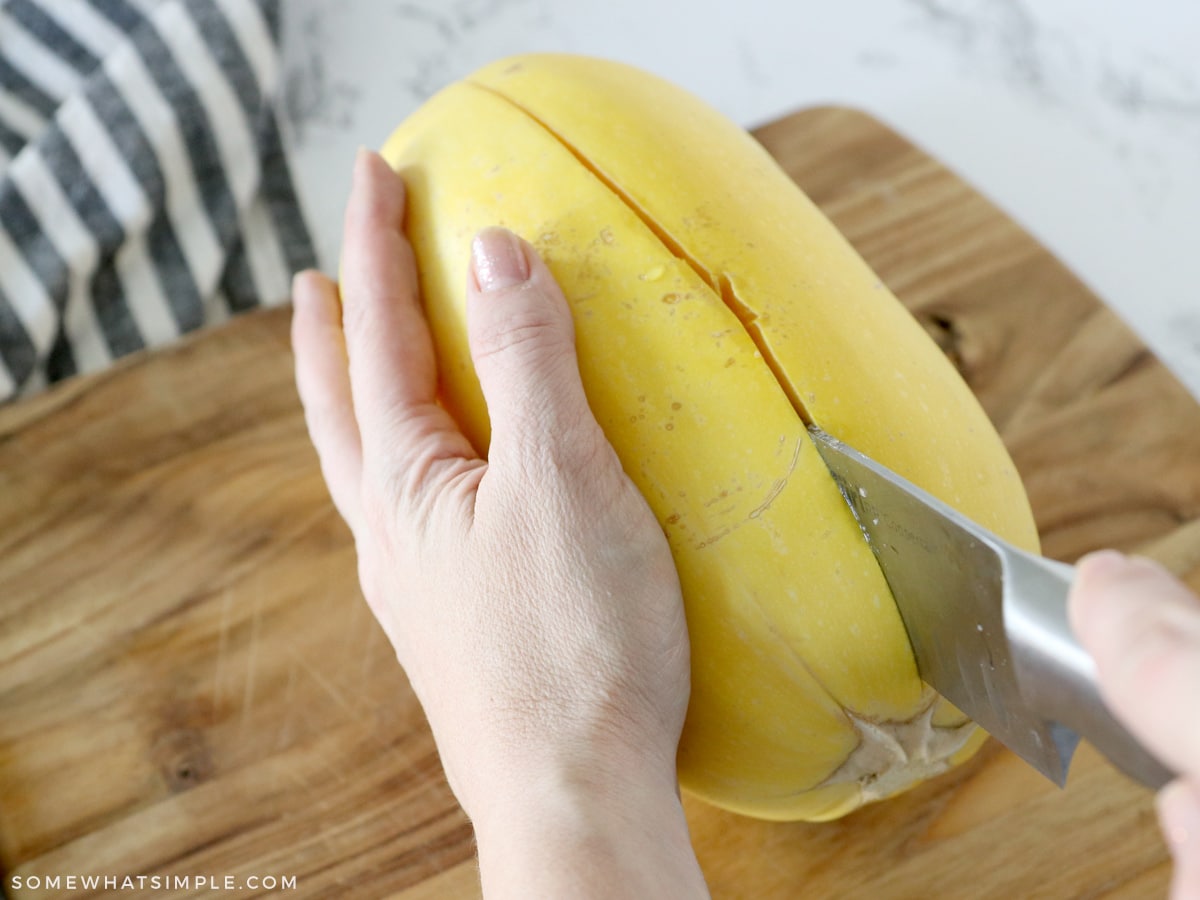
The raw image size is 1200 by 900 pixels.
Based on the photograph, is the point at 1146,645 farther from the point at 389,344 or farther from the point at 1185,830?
the point at 389,344

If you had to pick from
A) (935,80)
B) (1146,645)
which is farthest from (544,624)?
(935,80)

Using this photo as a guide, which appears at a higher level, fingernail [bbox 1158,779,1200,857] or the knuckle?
the knuckle

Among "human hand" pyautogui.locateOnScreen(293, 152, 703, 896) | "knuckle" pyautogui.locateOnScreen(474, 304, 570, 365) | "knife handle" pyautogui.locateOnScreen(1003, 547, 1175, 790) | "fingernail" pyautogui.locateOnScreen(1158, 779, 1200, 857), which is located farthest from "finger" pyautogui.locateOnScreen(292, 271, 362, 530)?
"fingernail" pyautogui.locateOnScreen(1158, 779, 1200, 857)

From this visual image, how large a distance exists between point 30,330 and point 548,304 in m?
0.95

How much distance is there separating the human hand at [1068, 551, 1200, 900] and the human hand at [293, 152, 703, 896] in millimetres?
366

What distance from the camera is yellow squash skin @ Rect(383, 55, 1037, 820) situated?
33.5 inches

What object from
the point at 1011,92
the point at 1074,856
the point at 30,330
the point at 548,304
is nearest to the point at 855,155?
the point at 1011,92

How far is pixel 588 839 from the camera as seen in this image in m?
0.78

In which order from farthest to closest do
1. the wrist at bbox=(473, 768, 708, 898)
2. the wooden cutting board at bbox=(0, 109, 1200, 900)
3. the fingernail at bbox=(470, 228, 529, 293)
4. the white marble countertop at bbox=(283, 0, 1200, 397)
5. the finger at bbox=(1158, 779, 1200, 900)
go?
the white marble countertop at bbox=(283, 0, 1200, 397) → the wooden cutting board at bbox=(0, 109, 1200, 900) → the fingernail at bbox=(470, 228, 529, 293) → the wrist at bbox=(473, 768, 708, 898) → the finger at bbox=(1158, 779, 1200, 900)

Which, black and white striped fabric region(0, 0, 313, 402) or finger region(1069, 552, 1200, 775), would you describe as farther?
black and white striped fabric region(0, 0, 313, 402)

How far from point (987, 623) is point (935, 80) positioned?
1425 millimetres

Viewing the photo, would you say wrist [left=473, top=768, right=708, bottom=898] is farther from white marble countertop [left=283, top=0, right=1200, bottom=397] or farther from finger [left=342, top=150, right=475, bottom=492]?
white marble countertop [left=283, top=0, right=1200, bottom=397]

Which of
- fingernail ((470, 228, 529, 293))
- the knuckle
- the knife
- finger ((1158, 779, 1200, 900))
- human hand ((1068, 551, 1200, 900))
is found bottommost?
the knife

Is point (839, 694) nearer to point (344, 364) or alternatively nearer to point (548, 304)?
point (548, 304)
